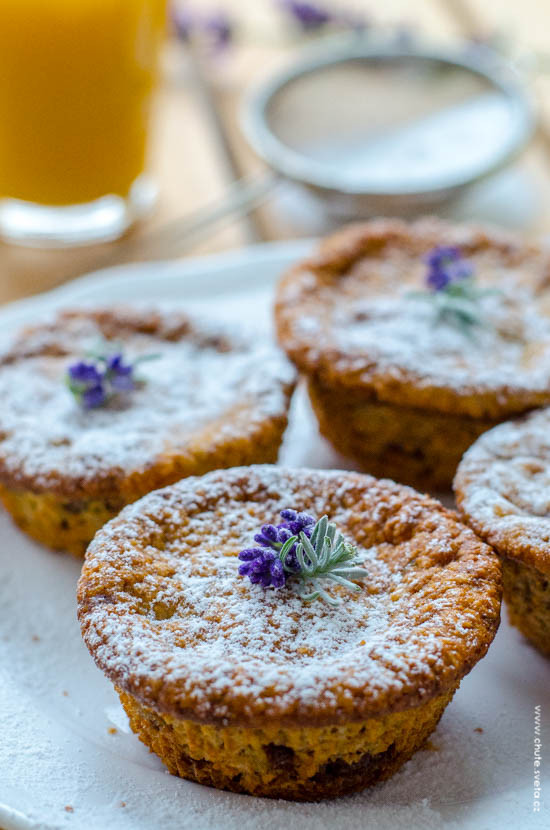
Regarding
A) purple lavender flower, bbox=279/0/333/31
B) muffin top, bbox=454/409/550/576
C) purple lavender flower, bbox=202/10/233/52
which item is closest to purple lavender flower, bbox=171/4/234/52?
purple lavender flower, bbox=202/10/233/52

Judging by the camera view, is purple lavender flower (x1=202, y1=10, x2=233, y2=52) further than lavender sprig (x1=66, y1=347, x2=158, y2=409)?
Yes

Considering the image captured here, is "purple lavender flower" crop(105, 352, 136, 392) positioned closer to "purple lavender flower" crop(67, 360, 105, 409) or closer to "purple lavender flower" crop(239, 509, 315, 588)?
"purple lavender flower" crop(67, 360, 105, 409)

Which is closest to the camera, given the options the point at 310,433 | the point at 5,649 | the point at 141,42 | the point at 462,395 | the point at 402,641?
the point at 402,641

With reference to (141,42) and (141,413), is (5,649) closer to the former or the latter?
(141,413)

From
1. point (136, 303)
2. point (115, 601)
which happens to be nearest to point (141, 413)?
point (136, 303)

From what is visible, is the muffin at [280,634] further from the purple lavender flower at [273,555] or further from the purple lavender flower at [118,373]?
the purple lavender flower at [118,373]

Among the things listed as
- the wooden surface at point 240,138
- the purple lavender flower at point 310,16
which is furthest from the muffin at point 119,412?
the purple lavender flower at point 310,16

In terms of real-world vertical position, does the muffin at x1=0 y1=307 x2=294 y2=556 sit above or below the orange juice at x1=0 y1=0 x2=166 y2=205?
below

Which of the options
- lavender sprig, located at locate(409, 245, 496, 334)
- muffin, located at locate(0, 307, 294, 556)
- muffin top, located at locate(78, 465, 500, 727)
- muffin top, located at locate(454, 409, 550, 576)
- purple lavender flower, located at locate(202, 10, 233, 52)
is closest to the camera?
muffin top, located at locate(78, 465, 500, 727)
